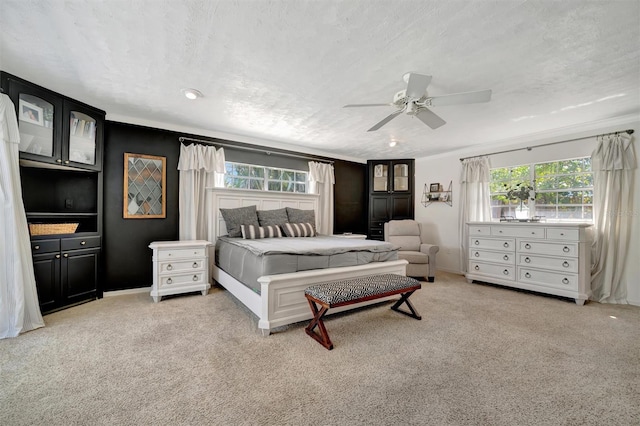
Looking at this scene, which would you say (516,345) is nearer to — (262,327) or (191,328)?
(262,327)

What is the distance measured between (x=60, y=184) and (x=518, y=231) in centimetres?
639

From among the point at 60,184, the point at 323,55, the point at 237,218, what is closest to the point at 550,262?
the point at 323,55

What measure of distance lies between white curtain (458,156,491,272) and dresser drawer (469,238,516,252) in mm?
544

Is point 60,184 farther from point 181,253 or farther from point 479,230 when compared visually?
point 479,230

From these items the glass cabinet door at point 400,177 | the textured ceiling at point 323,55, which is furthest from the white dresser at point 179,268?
the glass cabinet door at point 400,177

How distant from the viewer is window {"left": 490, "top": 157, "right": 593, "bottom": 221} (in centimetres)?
385

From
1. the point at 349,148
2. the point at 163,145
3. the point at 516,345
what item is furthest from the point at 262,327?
the point at 349,148

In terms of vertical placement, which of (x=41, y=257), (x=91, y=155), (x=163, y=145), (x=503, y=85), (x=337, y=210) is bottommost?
(x=41, y=257)

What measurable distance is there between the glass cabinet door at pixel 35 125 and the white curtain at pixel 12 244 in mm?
214

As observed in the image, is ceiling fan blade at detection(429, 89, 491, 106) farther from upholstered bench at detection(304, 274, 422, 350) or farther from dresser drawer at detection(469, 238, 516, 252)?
dresser drawer at detection(469, 238, 516, 252)

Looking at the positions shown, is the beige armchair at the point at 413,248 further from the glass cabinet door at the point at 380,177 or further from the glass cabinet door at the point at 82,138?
the glass cabinet door at the point at 82,138

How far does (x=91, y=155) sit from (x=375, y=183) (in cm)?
512

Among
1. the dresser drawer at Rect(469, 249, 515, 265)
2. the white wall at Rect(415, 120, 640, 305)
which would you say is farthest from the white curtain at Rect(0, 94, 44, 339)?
the white wall at Rect(415, 120, 640, 305)

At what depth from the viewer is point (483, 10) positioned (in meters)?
1.66
